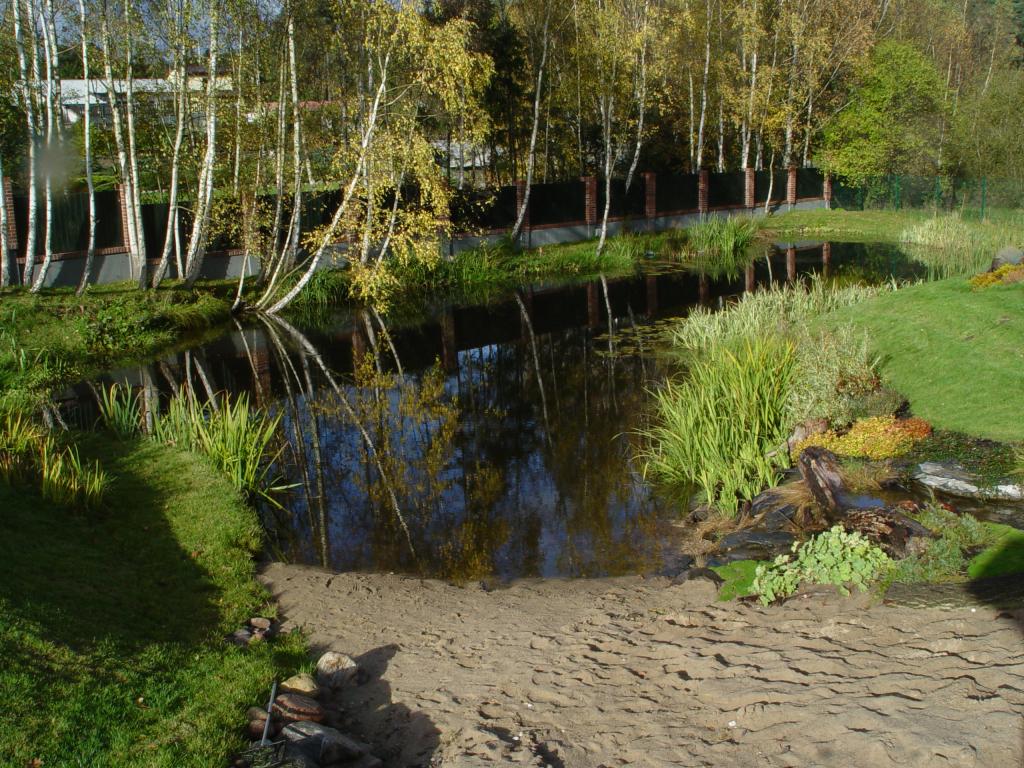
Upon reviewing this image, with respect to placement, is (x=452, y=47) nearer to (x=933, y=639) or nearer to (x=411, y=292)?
(x=411, y=292)

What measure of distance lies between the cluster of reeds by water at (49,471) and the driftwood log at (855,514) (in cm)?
637

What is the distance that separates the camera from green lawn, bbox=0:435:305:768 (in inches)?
178

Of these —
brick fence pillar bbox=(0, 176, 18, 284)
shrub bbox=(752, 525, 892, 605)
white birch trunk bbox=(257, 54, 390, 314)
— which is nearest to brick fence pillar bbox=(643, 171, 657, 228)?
white birch trunk bbox=(257, 54, 390, 314)

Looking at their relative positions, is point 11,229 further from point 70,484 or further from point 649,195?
point 649,195

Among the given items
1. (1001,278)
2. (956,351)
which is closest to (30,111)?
(956,351)

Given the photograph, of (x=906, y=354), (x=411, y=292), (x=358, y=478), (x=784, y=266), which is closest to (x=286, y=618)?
(x=358, y=478)

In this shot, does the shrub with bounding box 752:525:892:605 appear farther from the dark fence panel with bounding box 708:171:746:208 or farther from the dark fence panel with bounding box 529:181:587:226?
the dark fence panel with bounding box 708:171:746:208

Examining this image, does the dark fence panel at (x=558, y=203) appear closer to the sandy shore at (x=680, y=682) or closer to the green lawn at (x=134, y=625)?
the green lawn at (x=134, y=625)

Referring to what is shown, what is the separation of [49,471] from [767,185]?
35.1m

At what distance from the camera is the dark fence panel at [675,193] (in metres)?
34.7

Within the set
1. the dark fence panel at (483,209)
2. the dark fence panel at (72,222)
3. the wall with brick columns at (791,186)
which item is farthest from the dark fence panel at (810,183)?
the dark fence panel at (72,222)

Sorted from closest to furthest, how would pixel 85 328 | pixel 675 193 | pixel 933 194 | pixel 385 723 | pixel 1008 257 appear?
pixel 385 723
pixel 1008 257
pixel 85 328
pixel 675 193
pixel 933 194

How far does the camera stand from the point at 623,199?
108 ft

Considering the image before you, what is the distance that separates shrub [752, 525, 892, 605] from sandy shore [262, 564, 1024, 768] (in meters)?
0.19
